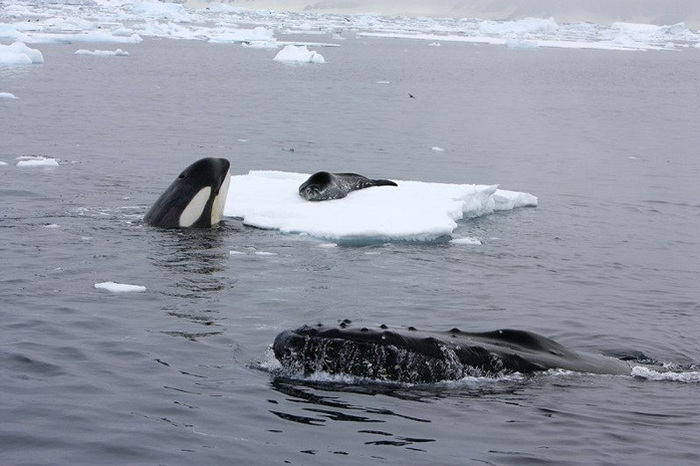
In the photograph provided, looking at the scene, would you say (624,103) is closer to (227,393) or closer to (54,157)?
(54,157)

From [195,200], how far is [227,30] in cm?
6433

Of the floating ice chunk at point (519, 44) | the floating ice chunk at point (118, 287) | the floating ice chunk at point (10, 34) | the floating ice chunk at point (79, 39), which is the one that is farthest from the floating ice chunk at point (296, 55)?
the floating ice chunk at point (118, 287)

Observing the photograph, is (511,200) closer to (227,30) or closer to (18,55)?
(18,55)

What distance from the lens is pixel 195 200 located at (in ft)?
45.9

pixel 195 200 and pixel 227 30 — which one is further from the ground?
pixel 227 30

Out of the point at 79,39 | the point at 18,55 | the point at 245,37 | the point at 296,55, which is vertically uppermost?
the point at 245,37

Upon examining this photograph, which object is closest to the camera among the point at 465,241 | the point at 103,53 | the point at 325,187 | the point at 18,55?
the point at 465,241

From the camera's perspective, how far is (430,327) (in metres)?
9.93

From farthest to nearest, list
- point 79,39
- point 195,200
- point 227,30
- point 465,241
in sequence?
point 227,30
point 79,39
point 465,241
point 195,200

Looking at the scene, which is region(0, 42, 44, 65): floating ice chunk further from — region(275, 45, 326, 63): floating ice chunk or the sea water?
region(275, 45, 326, 63): floating ice chunk

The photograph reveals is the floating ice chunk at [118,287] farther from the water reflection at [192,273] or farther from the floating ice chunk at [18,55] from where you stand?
the floating ice chunk at [18,55]

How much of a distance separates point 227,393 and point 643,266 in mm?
8030

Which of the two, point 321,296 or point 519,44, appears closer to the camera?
point 321,296

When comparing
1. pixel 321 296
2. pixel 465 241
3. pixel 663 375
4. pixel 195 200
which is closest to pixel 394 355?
pixel 663 375
